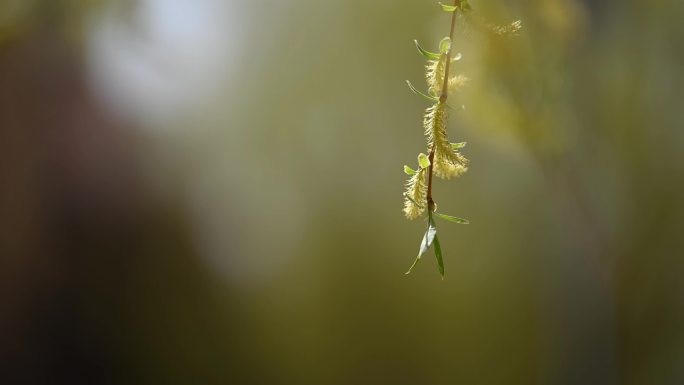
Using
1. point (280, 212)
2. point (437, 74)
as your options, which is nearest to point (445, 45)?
point (437, 74)

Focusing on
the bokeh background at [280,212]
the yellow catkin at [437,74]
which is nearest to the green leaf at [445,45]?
the yellow catkin at [437,74]

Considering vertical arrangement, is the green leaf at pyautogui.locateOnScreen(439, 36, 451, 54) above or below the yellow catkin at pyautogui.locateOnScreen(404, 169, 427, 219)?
above

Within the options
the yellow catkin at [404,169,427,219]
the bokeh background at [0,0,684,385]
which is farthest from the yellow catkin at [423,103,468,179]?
the bokeh background at [0,0,684,385]

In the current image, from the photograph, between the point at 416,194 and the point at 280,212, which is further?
the point at 280,212

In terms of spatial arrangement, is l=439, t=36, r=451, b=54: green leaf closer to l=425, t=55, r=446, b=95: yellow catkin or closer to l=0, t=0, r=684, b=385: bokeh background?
l=425, t=55, r=446, b=95: yellow catkin

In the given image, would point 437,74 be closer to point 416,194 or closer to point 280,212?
point 416,194
